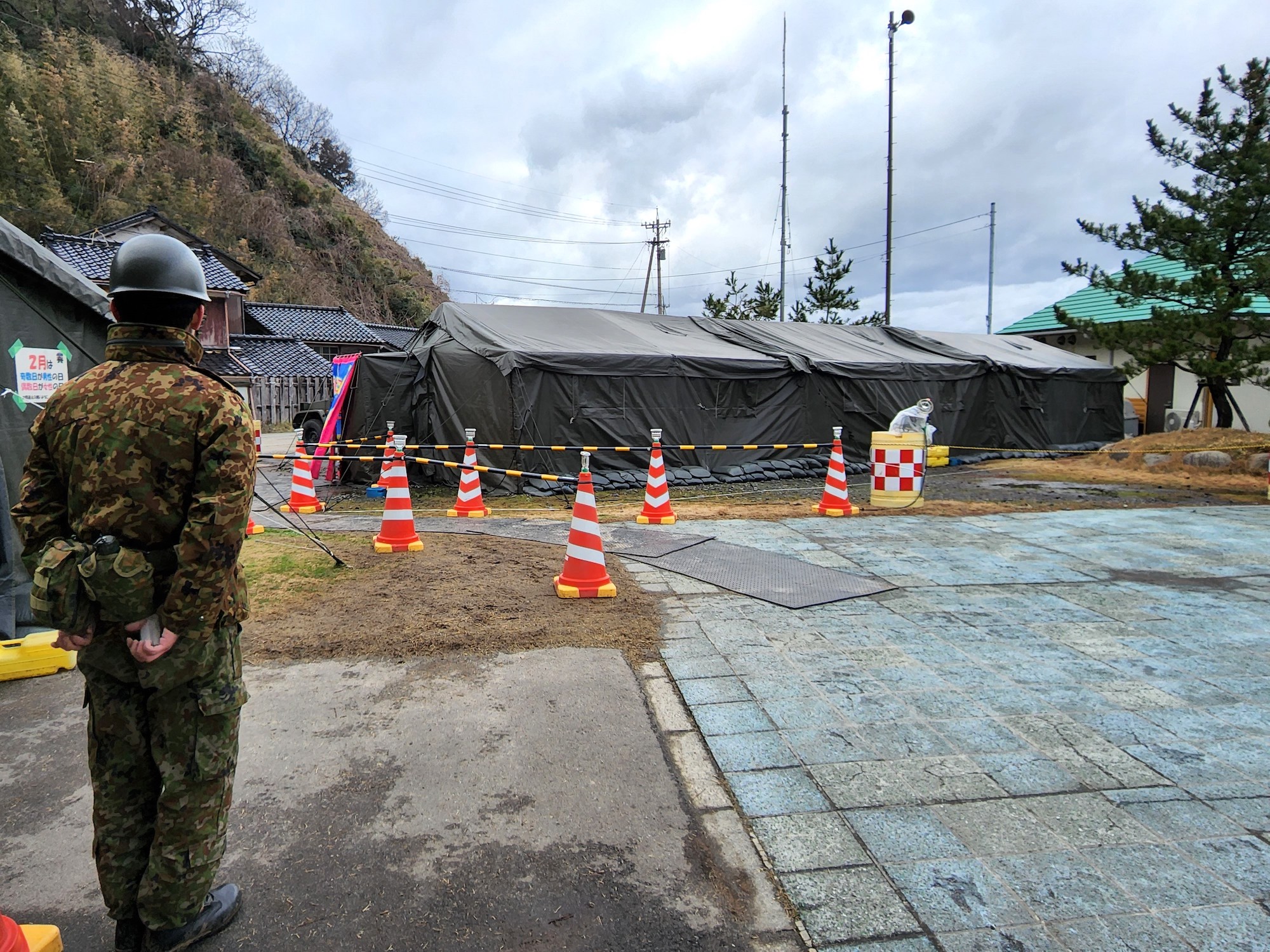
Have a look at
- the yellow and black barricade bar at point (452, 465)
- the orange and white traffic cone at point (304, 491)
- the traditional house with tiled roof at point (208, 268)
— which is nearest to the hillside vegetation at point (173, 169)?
the traditional house with tiled roof at point (208, 268)

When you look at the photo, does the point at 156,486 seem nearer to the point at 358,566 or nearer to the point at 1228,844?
the point at 1228,844

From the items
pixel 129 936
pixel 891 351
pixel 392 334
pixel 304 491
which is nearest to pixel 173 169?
pixel 392 334

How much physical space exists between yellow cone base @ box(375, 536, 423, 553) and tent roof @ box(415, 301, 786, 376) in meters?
4.63

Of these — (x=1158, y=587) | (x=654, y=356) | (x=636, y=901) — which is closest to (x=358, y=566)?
(x=636, y=901)

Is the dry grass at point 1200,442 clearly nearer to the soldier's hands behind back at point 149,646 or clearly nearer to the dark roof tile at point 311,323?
the soldier's hands behind back at point 149,646

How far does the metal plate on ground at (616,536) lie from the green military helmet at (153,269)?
4860 millimetres

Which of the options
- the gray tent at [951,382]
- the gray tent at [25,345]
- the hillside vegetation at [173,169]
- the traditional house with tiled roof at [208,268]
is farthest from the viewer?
the hillside vegetation at [173,169]

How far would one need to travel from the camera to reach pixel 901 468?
388 inches

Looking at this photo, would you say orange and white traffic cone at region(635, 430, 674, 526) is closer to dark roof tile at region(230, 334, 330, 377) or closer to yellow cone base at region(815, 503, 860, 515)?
yellow cone base at region(815, 503, 860, 515)

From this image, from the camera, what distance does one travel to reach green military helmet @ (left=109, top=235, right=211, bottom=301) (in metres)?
1.95

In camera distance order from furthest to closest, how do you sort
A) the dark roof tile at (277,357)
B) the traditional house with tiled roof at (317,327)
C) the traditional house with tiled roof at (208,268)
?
the traditional house with tiled roof at (317,327), the dark roof tile at (277,357), the traditional house with tiled roof at (208,268)

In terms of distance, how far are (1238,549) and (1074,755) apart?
5.71 meters

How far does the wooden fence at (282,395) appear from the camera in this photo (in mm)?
24916

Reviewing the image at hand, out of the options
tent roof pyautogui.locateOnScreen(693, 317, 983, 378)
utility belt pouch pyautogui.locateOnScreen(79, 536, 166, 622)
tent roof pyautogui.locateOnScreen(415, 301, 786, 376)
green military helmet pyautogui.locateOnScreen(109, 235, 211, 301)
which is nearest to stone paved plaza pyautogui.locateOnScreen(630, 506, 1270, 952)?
utility belt pouch pyautogui.locateOnScreen(79, 536, 166, 622)
